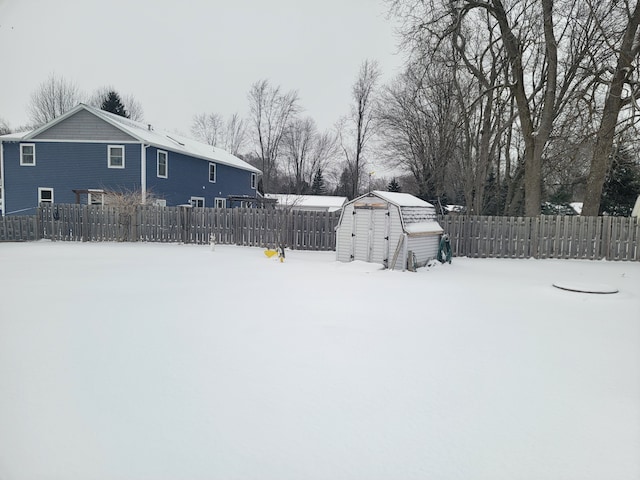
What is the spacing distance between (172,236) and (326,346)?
13599 mm

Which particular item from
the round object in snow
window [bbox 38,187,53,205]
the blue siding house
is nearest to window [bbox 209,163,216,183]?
the blue siding house

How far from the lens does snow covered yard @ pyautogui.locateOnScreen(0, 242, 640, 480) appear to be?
269 cm

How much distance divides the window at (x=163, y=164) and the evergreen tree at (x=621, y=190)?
894 inches

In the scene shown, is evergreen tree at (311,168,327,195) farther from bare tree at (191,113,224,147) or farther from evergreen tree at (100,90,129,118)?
evergreen tree at (100,90,129,118)

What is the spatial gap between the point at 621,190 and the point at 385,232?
17465 millimetres

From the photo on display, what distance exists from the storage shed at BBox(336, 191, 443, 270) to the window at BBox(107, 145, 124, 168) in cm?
1475

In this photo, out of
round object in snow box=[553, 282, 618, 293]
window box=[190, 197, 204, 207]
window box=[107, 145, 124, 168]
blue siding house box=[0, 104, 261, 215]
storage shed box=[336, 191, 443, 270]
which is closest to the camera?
round object in snow box=[553, 282, 618, 293]

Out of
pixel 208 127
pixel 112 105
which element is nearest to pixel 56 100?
pixel 112 105

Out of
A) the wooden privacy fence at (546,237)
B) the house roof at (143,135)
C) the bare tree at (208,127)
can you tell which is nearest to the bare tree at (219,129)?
the bare tree at (208,127)

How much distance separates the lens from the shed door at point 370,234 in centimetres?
1152

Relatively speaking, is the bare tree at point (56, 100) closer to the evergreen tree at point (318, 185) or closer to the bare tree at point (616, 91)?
the evergreen tree at point (318, 185)

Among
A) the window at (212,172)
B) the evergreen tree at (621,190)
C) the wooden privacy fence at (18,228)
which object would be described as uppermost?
the window at (212,172)

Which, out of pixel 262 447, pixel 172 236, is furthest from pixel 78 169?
pixel 262 447

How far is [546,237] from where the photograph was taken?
14.5 metres
